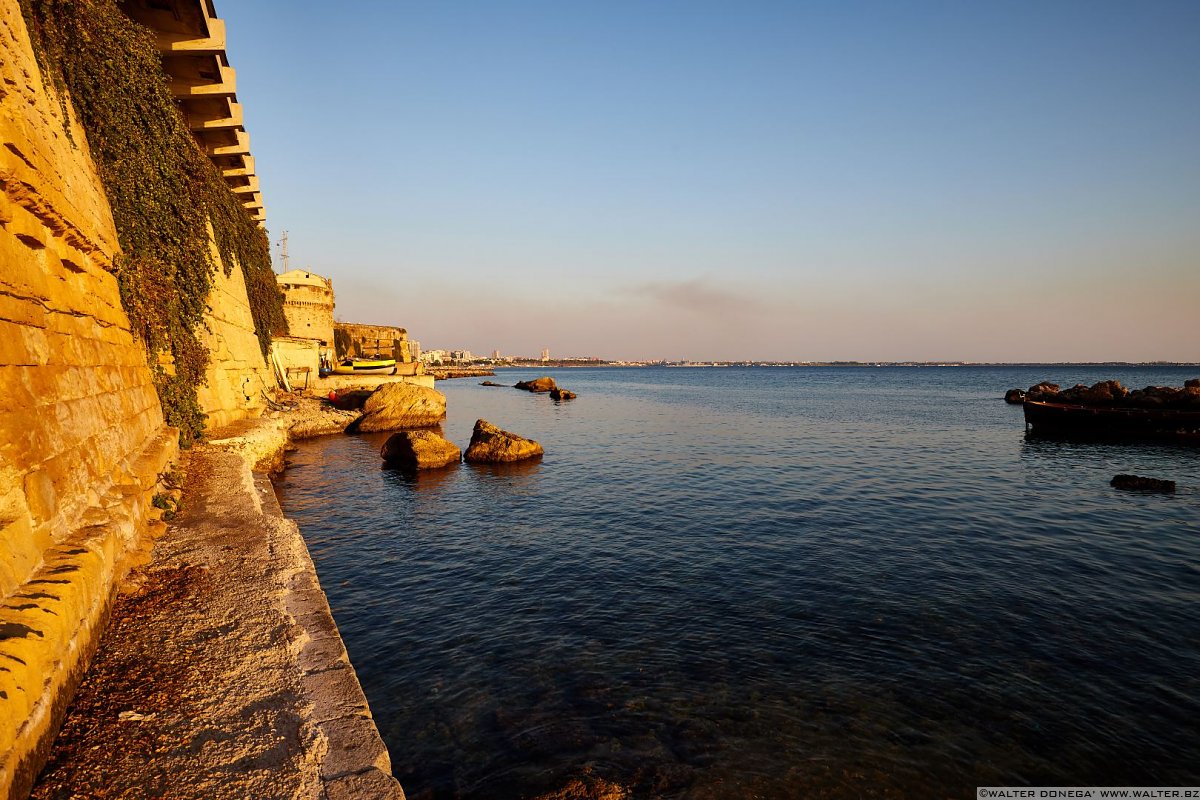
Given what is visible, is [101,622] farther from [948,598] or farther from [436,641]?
[948,598]

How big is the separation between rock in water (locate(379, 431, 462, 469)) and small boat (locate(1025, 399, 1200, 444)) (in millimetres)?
31371

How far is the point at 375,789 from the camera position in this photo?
11.0 feet

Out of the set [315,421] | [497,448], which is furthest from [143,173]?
[315,421]

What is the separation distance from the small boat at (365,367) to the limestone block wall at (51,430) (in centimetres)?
3090

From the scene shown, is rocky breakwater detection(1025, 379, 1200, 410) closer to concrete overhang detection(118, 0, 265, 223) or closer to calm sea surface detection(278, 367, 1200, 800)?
calm sea surface detection(278, 367, 1200, 800)

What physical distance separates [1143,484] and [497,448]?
2080cm

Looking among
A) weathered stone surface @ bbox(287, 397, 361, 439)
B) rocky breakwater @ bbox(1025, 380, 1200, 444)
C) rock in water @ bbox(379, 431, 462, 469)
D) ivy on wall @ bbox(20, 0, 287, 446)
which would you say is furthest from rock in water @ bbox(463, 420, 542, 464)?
rocky breakwater @ bbox(1025, 380, 1200, 444)

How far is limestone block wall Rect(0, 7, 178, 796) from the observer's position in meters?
3.46

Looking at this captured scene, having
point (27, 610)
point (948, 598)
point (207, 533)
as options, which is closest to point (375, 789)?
point (27, 610)

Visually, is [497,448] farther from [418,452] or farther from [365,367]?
[365,367]

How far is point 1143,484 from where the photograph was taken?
54.1ft

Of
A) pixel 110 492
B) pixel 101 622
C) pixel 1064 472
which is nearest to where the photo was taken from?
pixel 101 622

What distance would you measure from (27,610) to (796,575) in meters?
9.80

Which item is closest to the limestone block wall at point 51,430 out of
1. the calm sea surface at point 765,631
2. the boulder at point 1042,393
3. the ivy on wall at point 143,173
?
the ivy on wall at point 143,173
